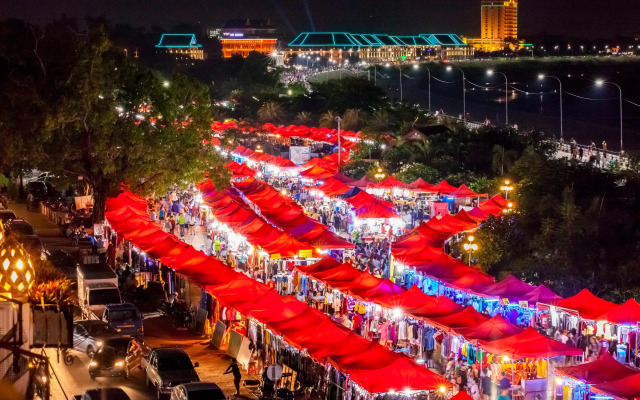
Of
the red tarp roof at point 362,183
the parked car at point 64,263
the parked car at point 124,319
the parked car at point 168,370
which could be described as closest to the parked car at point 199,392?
the parked car at point 168,370

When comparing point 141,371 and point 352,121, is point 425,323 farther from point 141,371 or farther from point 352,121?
point 352,121

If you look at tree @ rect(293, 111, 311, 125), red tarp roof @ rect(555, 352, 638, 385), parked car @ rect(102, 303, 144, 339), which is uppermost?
tree @ rect(293, 111, 311, 125)

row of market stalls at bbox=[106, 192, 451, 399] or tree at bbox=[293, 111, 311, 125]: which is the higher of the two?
tree at bbox=[293, 111, 311, 125]

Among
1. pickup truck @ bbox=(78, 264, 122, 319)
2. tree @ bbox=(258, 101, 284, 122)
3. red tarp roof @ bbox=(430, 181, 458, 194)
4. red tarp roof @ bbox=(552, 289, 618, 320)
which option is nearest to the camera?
red tarp roof @ bbox=(552, 289, 618, 320)

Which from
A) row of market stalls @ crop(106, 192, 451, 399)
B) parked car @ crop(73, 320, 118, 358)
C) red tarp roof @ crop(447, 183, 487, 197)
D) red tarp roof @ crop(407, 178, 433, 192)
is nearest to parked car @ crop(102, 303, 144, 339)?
parked car @ crop(73, 320, 118, 358)

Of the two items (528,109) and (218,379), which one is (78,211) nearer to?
(218,379)

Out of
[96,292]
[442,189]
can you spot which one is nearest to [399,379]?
[96,292]

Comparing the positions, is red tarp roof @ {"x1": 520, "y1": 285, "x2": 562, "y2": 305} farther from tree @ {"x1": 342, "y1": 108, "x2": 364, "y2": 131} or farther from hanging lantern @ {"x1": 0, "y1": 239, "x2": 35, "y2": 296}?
tree @ {"x1": 342, "y1": 108, "x2": 364, "y2": 131}
